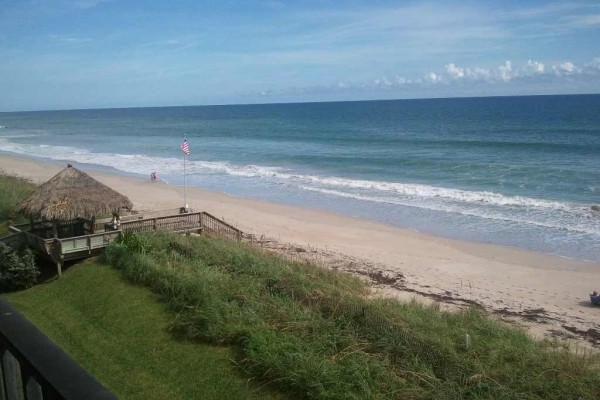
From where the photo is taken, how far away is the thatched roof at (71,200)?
17812mm

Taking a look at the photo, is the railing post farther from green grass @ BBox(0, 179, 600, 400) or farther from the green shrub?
the green shrub

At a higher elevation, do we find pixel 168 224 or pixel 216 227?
pixel 168 224

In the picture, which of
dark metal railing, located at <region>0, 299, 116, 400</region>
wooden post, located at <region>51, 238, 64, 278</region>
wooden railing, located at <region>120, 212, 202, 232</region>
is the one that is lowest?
wooden post, located at <region>51, 238, 64, 278</region>

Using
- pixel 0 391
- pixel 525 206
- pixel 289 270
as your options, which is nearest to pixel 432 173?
pixel 525 206

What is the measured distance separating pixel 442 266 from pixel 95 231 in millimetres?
12467

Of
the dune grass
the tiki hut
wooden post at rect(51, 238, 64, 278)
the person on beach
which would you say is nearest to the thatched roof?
the tiki hut

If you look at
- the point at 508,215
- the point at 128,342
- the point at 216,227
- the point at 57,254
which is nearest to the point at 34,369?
the point at 128,342

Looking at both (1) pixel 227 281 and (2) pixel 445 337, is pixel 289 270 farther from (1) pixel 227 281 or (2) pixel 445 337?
(2) pixel 445 337

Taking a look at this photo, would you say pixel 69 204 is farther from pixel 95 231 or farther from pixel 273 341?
pixel 273 341

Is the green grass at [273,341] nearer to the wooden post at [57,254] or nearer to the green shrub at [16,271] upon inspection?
the green shrub at [16,271]

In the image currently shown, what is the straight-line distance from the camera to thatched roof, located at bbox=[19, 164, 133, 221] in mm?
17812

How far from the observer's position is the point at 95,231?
19328 millimetres

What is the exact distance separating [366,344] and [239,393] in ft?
7.77

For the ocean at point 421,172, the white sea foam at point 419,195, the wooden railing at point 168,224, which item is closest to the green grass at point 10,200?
the wooden railing at point 168,224
